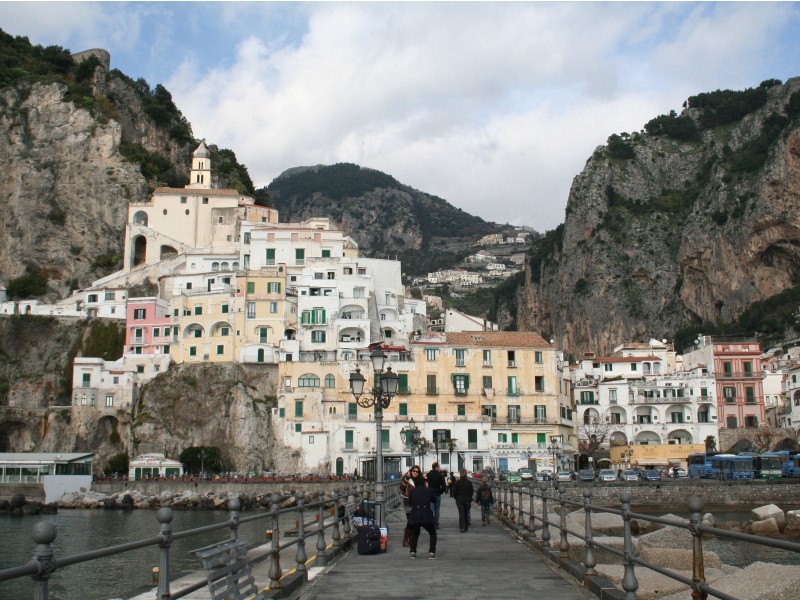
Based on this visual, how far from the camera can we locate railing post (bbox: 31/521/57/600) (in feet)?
16.6

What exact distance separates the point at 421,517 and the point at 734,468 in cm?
4766

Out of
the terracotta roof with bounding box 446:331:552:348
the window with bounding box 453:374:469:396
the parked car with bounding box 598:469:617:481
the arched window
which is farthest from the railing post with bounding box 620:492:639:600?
the arched window

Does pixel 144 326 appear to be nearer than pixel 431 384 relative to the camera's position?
No

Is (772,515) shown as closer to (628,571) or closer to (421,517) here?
(421,517)

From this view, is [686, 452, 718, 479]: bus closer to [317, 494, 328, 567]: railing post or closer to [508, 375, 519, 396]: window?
[508, 375, 519, 396]: window

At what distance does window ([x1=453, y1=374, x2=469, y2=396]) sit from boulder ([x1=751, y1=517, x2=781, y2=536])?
33.2 metres

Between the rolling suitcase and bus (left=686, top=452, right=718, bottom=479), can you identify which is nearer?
the rolling suitcase

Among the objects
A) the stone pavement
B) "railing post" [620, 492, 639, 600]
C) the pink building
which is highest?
the pink building

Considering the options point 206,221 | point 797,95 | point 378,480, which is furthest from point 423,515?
point 797,95

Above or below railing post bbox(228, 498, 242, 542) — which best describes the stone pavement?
below

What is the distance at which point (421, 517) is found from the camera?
16.1 metres

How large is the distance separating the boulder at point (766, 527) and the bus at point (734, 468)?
2254 cm

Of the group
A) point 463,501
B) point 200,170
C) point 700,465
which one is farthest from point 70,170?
point 463,501

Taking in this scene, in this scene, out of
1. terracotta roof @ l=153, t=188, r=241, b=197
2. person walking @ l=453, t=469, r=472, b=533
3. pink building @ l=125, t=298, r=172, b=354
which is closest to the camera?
person walking @ l=453, t=469, r=472, b=533
